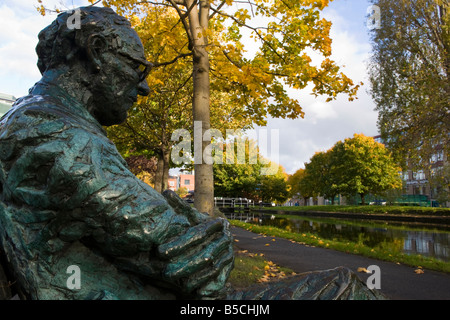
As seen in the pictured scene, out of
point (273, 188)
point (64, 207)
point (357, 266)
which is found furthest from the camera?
point (273, 188)

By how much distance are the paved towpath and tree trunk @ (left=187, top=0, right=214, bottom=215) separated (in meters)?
2.05

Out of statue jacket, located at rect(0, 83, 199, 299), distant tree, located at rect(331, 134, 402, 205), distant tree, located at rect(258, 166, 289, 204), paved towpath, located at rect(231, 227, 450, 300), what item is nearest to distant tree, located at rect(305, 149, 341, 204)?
distant tree, located at rect(331, 134, 402, 205)

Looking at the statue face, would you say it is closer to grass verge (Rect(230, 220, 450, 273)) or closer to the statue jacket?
the statue jacket

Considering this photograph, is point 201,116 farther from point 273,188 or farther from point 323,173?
point 323,173

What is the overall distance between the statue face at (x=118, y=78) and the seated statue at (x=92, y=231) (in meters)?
0.26

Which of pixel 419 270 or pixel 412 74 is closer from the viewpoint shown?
pixel 419 270

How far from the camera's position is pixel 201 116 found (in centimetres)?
668

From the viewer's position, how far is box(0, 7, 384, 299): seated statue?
1.23 m

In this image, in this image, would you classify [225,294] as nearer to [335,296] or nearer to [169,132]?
[335,296]

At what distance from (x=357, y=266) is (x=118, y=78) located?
598 cm

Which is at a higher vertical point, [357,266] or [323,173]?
[323,173]

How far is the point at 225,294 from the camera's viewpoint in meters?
1.38

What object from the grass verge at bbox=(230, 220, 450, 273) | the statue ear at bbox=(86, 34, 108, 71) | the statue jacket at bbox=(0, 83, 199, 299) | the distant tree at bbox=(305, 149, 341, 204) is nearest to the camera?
the statue jacket at bbox=(0, 83, 199, 299)

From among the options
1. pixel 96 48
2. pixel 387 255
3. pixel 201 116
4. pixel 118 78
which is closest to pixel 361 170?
pixel 387 255
